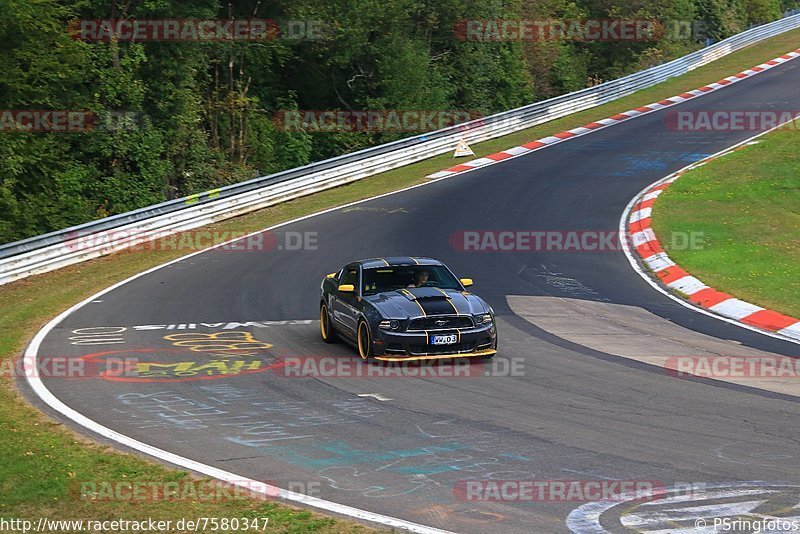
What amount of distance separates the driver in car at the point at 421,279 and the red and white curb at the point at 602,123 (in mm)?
17347

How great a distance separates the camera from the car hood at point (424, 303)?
44.3 feet

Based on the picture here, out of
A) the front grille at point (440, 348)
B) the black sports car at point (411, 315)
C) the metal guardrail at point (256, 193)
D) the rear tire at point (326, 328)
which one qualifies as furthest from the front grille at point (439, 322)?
the metal guardrail at point (256, 193)

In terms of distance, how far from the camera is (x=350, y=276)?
15461 millimetres

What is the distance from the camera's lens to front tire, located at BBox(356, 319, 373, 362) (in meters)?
13.7

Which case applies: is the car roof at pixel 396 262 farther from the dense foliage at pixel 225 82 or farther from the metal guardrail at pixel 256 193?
the dense foliage at pixel 225 82

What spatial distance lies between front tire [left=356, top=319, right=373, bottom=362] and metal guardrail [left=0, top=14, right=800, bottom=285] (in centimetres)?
1119

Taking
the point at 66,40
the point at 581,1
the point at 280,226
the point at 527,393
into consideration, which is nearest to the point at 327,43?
the point at 66,40

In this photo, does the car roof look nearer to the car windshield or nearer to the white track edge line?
the car windshield

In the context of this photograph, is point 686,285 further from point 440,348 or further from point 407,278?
point 440,348

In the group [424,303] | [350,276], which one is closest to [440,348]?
[424,303]

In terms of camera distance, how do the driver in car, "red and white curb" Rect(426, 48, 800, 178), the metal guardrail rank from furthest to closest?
"red and white curb" Rect(426, 48, 800, 178) < the metal guardrail < the driver in car

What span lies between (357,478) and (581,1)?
60929 millimetres

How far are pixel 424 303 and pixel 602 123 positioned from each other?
28.6 meters

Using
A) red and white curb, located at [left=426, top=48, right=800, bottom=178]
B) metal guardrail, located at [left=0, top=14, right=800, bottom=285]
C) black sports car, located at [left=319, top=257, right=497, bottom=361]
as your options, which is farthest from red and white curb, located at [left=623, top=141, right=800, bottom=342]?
metal guardrail, located at [left=0, top=14, right=800, bottom=285]
